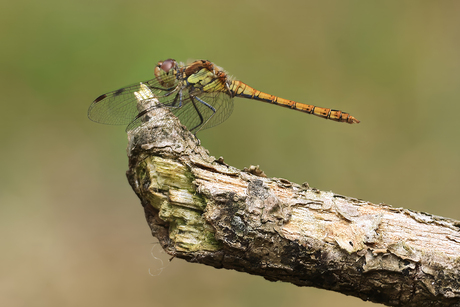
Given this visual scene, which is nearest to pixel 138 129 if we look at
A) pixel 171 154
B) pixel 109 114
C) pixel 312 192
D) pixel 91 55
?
pixel 171 154

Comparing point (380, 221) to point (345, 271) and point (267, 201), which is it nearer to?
point (345, 271)

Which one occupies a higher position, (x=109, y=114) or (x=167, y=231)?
(x=109, y=114)

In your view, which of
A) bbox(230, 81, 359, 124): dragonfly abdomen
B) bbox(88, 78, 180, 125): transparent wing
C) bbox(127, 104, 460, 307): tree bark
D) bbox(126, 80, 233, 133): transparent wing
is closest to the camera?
bbox(127, 104, 460, 307): tree bark

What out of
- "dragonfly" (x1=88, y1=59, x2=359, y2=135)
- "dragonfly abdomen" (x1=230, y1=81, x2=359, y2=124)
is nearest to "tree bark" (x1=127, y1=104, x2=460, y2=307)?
"dragonfly" (x1=88, y1=59, x2=359, y2=135)

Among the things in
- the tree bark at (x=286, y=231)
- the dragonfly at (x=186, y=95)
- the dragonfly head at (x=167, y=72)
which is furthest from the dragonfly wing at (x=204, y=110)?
the tree bark at (x=286, y=231)

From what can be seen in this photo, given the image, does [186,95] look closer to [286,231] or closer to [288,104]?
[288,104]

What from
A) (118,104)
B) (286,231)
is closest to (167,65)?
(118,104)

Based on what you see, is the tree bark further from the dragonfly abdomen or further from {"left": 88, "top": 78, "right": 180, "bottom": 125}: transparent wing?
the dragonfly abdomen
